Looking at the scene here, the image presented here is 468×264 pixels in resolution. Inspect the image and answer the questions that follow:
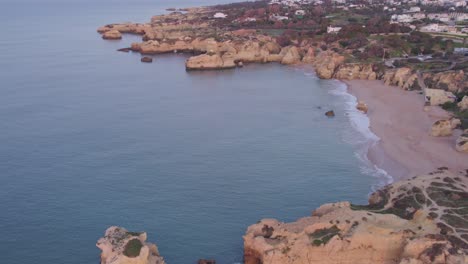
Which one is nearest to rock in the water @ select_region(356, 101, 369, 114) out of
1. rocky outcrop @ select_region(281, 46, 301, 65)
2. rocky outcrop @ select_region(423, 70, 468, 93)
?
rocky outcrop @ select_region(423, 70, 468, 93)

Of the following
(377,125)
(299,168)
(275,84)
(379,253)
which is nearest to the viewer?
(379,253)

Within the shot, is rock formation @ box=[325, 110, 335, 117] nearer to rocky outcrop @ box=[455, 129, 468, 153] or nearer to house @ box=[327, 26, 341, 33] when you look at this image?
rocky outcrop @ box=[455, 129, 468, 153]

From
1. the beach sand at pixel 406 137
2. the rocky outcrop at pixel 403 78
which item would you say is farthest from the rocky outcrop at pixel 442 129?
the rocky outcrop at pixel 403 78

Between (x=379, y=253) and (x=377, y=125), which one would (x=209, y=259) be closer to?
(x=379, y=253)

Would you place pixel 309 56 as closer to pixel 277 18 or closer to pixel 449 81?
pixel 449 81

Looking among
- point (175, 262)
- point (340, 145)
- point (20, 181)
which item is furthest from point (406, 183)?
point (20, 181)

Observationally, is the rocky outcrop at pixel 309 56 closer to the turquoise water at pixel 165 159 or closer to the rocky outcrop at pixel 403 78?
the turquoise water at pixel 165 159
